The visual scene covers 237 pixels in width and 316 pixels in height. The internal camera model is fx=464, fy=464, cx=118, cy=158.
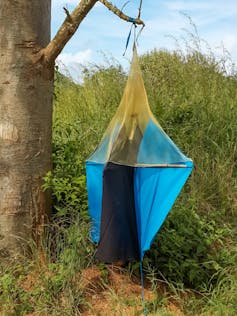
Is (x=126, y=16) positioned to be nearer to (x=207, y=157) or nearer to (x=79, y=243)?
(x=79, y=243)

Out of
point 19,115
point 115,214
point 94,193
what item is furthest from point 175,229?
point 19,115

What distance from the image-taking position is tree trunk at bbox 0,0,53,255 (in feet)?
9.27

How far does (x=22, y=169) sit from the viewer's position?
9.38 ft

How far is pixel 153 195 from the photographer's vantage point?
8.50ft

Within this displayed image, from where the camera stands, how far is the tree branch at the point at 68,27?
278 centimetres

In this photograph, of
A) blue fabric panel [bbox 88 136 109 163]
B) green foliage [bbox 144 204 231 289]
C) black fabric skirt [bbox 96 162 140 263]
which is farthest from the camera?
green foliage [bbox 144 204 231 289]

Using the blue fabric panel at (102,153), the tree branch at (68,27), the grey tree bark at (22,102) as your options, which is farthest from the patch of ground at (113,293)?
the tree branch at (68,27)

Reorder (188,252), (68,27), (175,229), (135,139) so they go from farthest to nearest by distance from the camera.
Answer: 1. (175,229)
2. (188,252)
3. (68,27)
4. (135,139)

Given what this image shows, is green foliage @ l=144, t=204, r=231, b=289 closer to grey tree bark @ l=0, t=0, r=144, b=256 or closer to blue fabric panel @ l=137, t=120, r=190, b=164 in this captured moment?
blue fabric panel @ l=137, t=120, r=190, b=164

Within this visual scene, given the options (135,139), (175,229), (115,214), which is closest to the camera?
(115,214)

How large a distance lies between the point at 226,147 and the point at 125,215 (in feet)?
7.15

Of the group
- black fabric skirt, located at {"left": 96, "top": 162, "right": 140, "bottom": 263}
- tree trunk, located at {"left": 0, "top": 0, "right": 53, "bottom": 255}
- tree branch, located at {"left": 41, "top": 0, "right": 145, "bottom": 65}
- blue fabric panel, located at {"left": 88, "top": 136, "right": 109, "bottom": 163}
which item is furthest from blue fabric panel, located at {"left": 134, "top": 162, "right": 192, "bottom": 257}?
tree branch, located at {"left": 41, "top": 0, "right": 145, "bottom": 65}

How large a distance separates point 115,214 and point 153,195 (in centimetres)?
24

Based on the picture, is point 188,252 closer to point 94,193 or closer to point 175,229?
point 175,229
